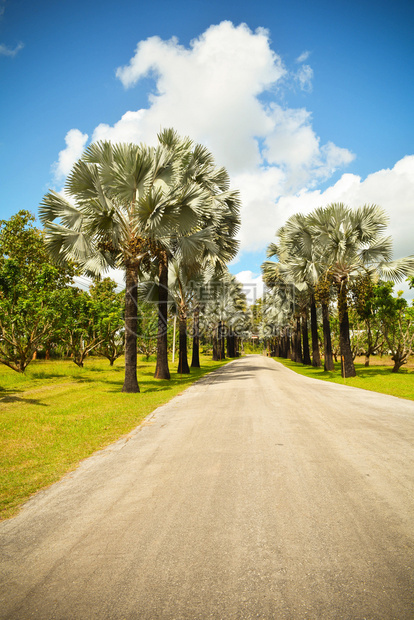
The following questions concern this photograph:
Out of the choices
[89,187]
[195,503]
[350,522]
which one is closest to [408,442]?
[350,522]

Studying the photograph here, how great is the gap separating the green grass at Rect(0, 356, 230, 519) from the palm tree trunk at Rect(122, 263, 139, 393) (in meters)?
0.55

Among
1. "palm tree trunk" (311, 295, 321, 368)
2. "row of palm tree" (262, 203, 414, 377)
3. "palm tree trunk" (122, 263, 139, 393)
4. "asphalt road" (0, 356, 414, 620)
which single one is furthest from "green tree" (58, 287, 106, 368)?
"asphalt road" (0, 356, 414, 620)

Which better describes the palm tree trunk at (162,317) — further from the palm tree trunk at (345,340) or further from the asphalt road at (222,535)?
the asphalt road at (222,535)

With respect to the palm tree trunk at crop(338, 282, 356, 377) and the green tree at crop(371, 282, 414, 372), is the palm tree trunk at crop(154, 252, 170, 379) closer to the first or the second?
the palm tree trunk at crop(338, 282, 356, 377)

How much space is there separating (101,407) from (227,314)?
118 feet

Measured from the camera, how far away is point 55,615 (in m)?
2.24

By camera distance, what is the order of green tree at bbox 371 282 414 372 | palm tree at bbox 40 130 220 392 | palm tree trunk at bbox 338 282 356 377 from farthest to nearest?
green tree at bbox 371 282 414 372 < palm tree trunk at bbox 338 282 356 377 < palm tree at bbox 40 130 220 392

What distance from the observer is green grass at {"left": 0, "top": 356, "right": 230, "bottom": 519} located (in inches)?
191

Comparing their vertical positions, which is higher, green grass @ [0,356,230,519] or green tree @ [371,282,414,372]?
green tree @ [371,282,414,372]

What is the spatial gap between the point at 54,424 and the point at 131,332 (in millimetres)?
6181

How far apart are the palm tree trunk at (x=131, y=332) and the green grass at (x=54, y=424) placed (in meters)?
0.55

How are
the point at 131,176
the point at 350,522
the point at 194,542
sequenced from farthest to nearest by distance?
the point at 131,176 < the point at 350,522 < the point at 194,542

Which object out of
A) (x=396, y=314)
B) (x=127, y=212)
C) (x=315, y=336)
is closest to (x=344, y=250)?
(x=396, y=314)

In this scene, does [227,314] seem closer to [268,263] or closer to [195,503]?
[268,263]
